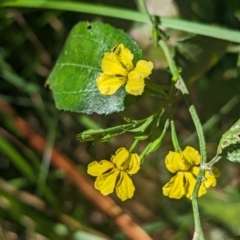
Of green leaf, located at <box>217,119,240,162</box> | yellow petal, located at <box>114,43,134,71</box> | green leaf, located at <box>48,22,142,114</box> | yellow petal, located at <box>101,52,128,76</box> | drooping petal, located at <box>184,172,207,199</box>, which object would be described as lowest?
drooping petal, located at <box>184,172,207,199</box>

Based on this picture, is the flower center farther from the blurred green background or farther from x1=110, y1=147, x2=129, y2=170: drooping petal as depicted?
the blurred green background

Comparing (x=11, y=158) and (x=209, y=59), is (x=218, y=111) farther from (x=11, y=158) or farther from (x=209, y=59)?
(x=11, y=158)

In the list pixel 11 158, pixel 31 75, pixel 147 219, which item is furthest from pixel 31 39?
pixel 147 219

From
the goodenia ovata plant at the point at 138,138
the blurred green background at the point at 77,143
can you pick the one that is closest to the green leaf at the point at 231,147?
the goodenia ovata plant at the point at 138,138

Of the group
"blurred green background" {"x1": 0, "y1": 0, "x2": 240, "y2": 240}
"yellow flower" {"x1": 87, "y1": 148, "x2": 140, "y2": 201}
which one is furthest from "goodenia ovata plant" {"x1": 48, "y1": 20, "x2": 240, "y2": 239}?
"blurred green background" {"x1": 0, "y1": 0, "x2": 240, "y2": 240}

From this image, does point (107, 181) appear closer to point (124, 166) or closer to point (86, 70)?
point (124, 166)

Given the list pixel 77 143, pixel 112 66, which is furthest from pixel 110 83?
pixel 77 143
